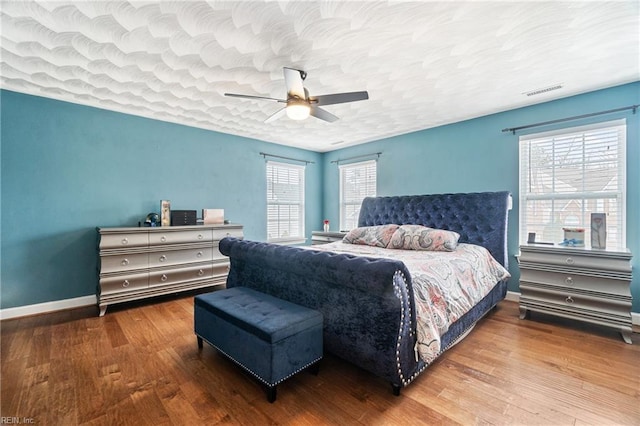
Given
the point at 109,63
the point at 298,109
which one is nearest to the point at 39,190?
the point at 109,63

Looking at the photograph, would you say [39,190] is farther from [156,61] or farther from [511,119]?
[511,119]

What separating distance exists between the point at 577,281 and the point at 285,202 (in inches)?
179

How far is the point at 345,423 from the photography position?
1.55 metres

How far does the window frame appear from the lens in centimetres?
543

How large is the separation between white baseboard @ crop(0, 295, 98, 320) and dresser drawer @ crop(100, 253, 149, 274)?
0.77m

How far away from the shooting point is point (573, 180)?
3.24m

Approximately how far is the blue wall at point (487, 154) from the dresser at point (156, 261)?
3135 mm

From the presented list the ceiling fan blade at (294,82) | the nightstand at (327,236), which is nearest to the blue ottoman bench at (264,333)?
the ceiling fan blade at (294,82)

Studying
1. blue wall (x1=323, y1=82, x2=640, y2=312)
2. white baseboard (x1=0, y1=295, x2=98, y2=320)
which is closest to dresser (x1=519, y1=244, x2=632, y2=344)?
blue wall (x1=323, y1=82, x2=640, y2=312)

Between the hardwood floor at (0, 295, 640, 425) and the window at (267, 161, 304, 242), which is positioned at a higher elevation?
the window at (267, 161, 304, 242)

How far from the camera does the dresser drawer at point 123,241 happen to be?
10.4 feet

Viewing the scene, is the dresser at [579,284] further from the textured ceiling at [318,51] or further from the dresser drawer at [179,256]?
the dresser drawer at [179,256]

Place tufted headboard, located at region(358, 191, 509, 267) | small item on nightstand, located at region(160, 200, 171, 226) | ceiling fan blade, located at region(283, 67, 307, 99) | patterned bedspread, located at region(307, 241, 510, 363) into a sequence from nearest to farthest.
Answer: patterned bedspread, located at region(307, 241, 510, 363), ceiling fan blade, located at region(283, 67, 307, 99), tufted headboard, located at region(358, 191, 509, 267), small item on nightstand, located at region(160, 200, 171, 226)

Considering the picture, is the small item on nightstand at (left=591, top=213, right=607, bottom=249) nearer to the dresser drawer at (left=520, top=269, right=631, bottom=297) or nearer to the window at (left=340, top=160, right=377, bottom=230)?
the dresser drawer at (left=520, top=269, right=631, bottom=297)
